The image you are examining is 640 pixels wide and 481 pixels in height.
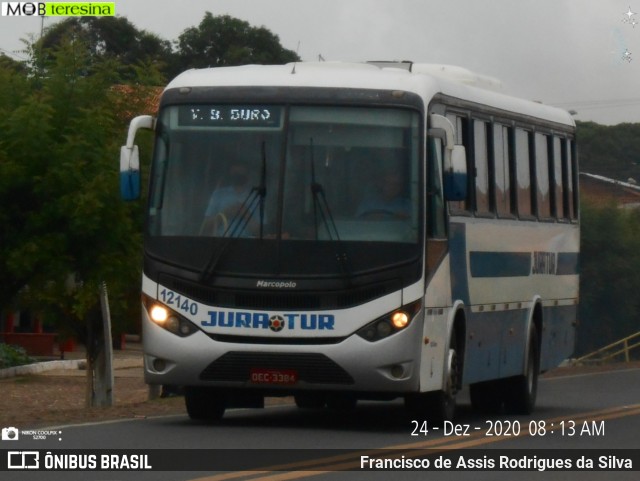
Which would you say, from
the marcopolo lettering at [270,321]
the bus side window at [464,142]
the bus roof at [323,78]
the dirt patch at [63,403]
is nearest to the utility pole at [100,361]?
the dirt patch at [63,403]

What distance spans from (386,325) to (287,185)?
1.48 meters

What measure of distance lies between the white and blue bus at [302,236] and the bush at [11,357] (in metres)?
28.4

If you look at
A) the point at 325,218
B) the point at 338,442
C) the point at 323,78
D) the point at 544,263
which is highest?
the point at 323,78

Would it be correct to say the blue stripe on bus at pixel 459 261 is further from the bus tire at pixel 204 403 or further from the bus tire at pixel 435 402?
the bus tire at pixel 204 403

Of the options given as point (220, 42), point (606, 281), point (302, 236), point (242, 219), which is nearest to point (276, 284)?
point (302, 236)

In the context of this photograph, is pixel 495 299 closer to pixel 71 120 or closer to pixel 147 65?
pixel 71 120

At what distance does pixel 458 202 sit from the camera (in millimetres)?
15312

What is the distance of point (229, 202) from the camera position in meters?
13.9

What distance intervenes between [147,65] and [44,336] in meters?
25.9

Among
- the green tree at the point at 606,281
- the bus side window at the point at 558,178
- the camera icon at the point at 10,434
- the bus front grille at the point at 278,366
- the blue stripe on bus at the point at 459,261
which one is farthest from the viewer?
the green tree at the point at 606,281

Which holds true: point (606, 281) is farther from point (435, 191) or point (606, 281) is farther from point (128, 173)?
point (128, 173)

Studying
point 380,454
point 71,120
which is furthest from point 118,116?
point 380,454

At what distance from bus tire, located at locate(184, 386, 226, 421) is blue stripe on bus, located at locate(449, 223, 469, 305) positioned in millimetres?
2397

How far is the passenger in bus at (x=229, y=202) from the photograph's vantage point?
13766mm
